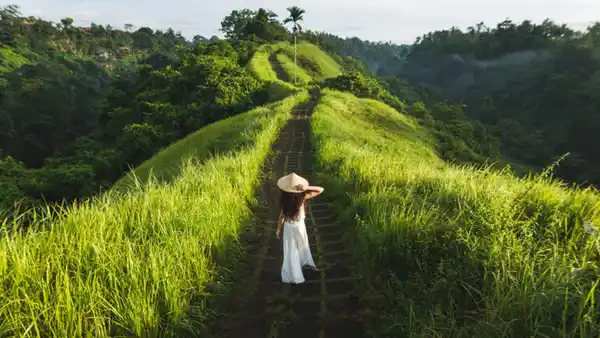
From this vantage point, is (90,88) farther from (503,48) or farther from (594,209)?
(503,48)

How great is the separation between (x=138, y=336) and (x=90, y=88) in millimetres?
80384

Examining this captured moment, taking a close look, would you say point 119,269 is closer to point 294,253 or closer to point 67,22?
point 294,253

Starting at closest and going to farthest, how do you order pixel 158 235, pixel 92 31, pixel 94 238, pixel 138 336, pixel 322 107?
pixel 138 336 < pixel 94 238 < pixel 158 235 < pixel 322 107 < pixel 92 31

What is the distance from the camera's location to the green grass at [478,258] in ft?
10.0

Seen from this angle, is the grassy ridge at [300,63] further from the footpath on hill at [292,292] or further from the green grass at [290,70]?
the footpath on hill at [292,292]

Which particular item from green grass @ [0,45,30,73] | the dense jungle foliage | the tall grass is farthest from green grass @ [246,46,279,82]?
green grass @ [0,45,30,73]

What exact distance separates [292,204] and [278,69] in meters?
53.6

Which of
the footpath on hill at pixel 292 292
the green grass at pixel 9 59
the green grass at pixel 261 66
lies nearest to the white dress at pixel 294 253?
the footpath on hill at pixel 292 292

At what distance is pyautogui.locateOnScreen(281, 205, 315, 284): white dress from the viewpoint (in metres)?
5.24

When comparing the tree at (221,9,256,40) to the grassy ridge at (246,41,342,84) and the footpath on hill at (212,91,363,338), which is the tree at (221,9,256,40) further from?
the footpath on hill at (212,91,363,338)

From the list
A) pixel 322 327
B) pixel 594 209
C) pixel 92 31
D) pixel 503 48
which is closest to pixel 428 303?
pixel 322 327

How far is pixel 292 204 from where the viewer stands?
563cm

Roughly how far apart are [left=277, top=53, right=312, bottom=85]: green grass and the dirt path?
0.44 metres

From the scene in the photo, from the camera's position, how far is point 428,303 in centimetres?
384
